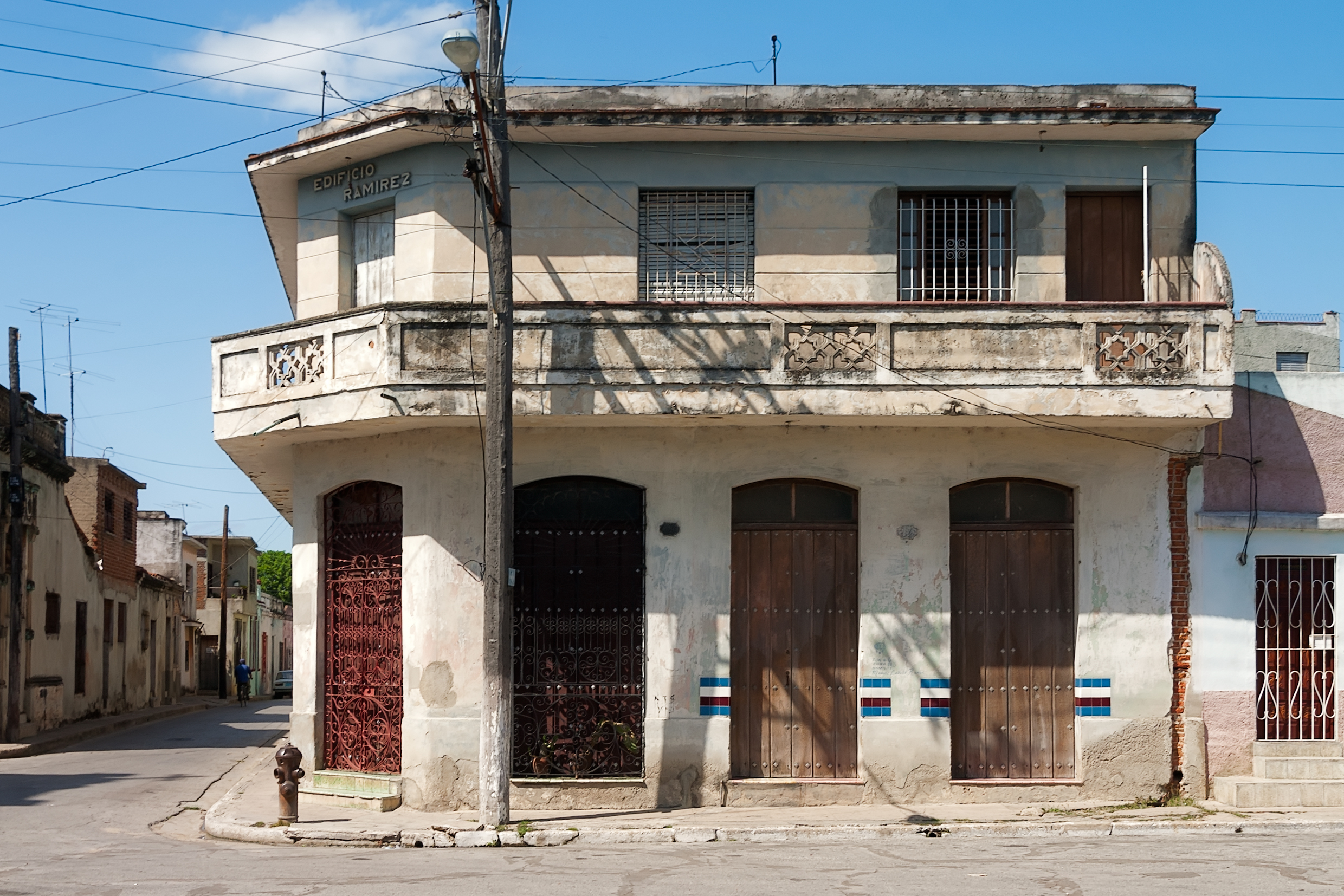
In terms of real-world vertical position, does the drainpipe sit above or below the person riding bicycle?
above

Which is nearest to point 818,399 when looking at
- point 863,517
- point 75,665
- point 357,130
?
point 863,517

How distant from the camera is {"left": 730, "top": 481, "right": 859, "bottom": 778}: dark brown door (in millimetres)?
13977

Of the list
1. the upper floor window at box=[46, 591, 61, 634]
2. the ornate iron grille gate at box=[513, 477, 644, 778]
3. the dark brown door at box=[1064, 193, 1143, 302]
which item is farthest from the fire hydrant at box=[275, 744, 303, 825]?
the upper floor window at box=[46, 591, 61, 634]

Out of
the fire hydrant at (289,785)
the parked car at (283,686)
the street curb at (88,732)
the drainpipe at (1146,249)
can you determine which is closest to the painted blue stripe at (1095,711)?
Result: the drainpipe at (1146,249)

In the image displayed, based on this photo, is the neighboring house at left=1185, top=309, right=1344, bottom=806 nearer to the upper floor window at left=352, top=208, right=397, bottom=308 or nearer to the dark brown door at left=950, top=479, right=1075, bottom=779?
the dark brown door at left=950, top=479, right=1075, bottom=779

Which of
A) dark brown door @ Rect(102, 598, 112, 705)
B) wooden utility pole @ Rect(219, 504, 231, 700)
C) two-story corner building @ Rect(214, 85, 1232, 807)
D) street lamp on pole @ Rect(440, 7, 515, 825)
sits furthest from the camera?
wooden utility pole @ Rect(219, 504, 231, 700)

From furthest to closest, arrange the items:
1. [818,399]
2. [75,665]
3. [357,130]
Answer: [75,665], [357,130], [818,399]

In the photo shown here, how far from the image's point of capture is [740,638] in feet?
46.2

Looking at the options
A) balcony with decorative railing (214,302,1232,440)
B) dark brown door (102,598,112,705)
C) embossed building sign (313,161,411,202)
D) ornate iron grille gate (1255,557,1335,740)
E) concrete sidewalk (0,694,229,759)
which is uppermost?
embossed building sign (313,161,411,202)

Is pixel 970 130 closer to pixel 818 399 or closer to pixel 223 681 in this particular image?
pixel 818 399

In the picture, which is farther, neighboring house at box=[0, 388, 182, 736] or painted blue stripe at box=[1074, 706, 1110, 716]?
neighboring house at box=[0, 388, 182, 736]

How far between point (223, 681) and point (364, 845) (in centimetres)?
4135

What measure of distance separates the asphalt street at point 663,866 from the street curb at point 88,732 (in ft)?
32.1

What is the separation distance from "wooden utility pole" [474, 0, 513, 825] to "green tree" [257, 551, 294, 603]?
74.2 metres
